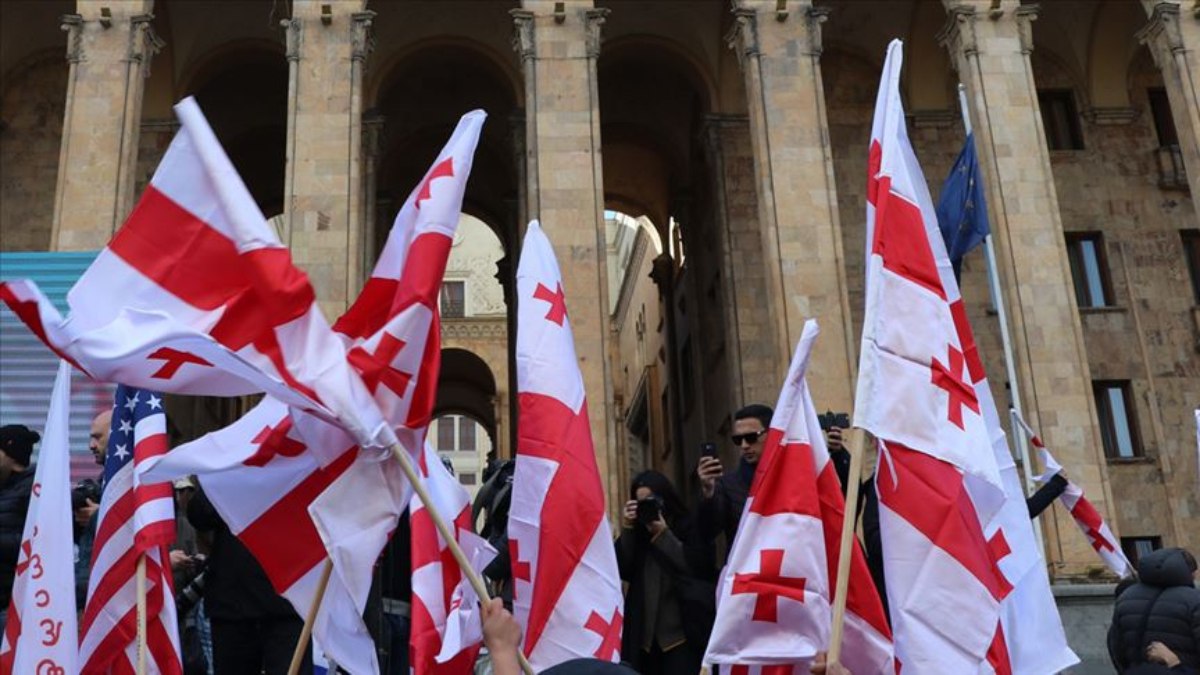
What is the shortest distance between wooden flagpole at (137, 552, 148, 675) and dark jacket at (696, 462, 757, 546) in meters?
3.60

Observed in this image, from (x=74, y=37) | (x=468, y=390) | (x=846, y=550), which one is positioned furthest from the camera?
(x=468, y=390)

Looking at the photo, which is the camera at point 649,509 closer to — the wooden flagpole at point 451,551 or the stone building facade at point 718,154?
the wooden flagpole at point 451,551

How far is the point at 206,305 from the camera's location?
554cm

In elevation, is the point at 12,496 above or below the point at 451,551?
above

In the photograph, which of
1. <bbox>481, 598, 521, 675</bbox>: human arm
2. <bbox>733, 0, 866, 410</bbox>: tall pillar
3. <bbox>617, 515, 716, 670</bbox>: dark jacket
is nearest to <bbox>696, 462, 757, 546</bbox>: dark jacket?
<bbox>617, 515, 716, 670</bbox>: dark jacket

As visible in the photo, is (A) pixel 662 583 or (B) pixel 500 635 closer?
(B) pixel 500 635

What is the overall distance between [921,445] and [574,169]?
15772 mm

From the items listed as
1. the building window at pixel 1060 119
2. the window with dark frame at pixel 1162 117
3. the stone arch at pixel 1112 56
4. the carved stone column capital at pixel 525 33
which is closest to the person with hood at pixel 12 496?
the carved stone column capital at pixel 525 33

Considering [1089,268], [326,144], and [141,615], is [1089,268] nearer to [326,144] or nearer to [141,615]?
[326,144]

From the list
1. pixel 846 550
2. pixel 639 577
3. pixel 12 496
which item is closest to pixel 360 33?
pixel 12 496

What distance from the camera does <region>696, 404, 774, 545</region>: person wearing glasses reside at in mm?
7895

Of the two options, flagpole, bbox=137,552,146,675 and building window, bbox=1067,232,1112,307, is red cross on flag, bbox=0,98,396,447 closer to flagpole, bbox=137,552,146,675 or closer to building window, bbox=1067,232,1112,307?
flagpole, bbox=137,552,146,675

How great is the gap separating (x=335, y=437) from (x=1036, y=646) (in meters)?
4.13

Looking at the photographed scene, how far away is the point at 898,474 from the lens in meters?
5.81
